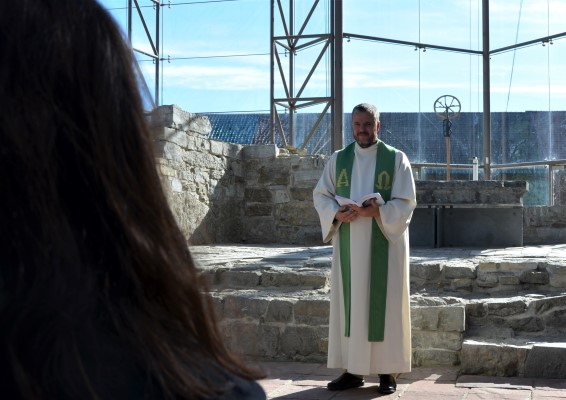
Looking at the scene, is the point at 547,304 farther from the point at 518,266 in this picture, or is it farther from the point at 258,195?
the point at 258,195

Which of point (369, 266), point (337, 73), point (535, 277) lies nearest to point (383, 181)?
point (369, 266)

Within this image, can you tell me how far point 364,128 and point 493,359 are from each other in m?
1.65

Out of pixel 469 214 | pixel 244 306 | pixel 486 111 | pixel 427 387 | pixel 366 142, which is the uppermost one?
pixel 486 111

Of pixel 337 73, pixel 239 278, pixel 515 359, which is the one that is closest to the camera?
pixel 515 359

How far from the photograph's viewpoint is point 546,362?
15.4 feet

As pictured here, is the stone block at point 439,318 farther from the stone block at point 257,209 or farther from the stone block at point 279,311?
the stone block at point 257,209

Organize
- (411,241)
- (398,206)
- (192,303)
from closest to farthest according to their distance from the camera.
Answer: (192,303), (398,206), (411,241)

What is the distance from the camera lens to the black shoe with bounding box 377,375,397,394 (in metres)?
4.45

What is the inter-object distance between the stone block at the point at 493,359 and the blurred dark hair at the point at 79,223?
170 inches

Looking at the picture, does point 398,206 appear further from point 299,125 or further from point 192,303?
point 299,125

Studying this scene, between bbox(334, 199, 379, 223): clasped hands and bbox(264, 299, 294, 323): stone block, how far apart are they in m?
1.11

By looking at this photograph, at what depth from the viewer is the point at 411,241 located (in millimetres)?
9125

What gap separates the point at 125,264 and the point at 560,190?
46.3 feet

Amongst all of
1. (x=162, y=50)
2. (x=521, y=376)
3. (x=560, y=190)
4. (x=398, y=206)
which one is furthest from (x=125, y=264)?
(x=560, y=190)
